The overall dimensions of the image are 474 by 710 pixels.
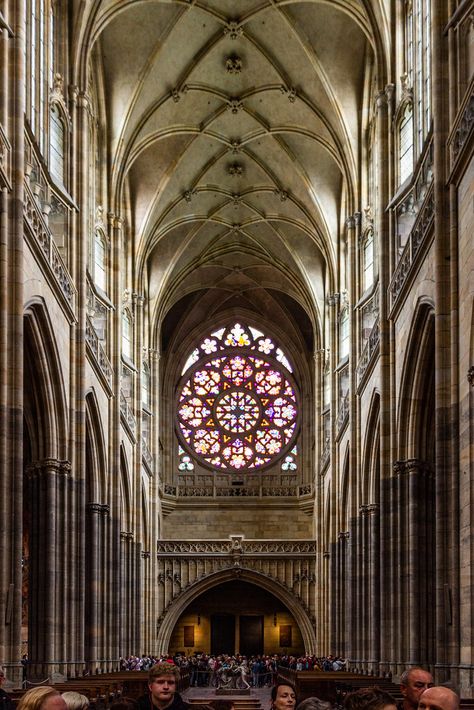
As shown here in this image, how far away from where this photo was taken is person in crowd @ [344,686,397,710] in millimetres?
4770

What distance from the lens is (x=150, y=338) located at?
157 feet

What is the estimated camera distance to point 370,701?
16.1 ft

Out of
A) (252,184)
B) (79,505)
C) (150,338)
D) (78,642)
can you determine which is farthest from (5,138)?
(150,338)

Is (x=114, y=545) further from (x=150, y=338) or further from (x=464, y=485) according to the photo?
(x=464, y=485)

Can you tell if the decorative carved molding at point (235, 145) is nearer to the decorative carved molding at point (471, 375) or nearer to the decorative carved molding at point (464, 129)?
the decorative carved molding at point (464, 129)

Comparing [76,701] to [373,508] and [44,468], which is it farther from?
[373,508]

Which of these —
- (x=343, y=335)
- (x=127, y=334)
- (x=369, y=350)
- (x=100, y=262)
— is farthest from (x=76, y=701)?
(x=343, y=335)

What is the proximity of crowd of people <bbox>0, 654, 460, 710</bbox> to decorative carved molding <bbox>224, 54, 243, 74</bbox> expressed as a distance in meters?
30.6

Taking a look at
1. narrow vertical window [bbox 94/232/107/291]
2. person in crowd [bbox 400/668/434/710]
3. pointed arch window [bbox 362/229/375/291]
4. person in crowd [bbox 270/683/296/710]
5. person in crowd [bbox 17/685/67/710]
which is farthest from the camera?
narrow vertical window [bbox 94/232/107/291]

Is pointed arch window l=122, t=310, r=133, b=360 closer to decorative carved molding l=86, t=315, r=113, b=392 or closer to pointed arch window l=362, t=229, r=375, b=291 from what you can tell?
decorative carved molding l=86, t=315, r=113, b=392

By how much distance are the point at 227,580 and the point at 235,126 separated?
63.5 ft

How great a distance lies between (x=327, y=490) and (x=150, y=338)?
9558 mm

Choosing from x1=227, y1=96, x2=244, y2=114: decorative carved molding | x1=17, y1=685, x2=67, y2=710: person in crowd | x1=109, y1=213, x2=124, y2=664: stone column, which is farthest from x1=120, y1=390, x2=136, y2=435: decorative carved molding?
x1=17, y1=685, x2=67, y2=710: person in crowd

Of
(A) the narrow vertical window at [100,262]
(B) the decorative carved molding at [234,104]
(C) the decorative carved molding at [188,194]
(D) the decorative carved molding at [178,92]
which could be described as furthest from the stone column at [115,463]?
(C) the decorative carved molding at [188,194]
